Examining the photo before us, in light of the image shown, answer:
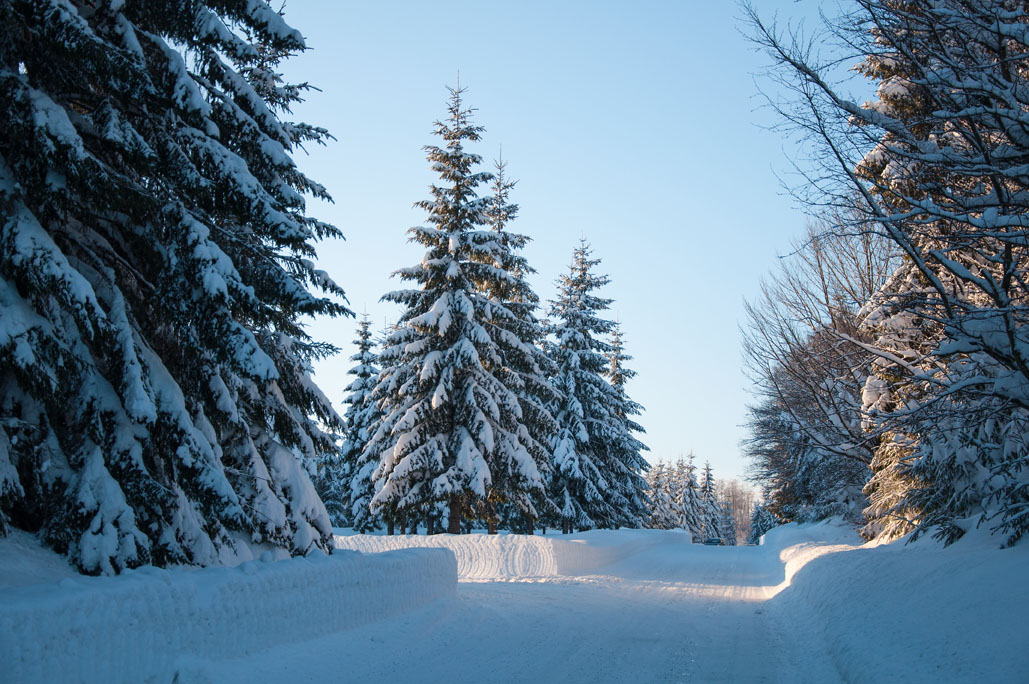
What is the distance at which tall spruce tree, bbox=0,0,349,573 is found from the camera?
20.6ft

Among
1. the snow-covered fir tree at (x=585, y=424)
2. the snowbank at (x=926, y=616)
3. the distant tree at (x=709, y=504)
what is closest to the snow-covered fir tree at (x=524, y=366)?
the snow-covered fir tree at (x=585, y=424)

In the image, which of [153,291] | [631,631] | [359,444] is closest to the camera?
[153,291]

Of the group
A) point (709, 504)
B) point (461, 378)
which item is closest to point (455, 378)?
point (461, 378)

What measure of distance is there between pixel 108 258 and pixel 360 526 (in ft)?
87.6

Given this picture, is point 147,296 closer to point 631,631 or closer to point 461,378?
point 631,631

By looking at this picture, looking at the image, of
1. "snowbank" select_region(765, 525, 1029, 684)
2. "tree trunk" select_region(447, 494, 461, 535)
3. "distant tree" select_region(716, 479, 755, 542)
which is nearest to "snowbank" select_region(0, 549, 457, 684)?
"snowbank" select_region(765, 525, 1029, 684)

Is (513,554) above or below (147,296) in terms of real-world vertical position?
below

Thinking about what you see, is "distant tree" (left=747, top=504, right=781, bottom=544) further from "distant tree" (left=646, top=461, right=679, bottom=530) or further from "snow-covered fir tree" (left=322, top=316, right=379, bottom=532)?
"snow-covered fir tree" (left=322, top=316, right=379, bottom=532)

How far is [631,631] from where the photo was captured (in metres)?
9.27

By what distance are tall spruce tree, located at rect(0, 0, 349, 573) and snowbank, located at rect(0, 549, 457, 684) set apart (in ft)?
3.03

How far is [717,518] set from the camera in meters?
87.5

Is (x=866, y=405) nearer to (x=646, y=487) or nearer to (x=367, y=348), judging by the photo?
(x=646, y=487)

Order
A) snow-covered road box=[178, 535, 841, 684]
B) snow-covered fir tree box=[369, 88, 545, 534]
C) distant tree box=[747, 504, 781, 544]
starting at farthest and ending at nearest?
distant tree box=[747, 504, 781, 544]
snow-covered fir tree box=[369, 88, 545, 534]
snow-covered road box=[178, 535, 841, 684]

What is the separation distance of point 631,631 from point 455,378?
40.3ft
